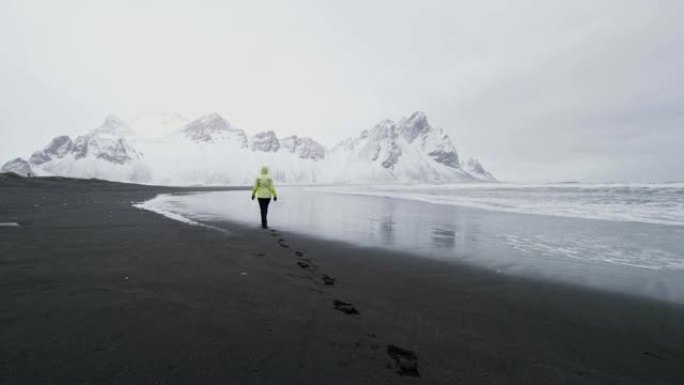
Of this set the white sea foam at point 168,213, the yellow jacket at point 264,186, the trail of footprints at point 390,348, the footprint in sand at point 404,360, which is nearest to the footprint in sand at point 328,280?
the trail of footprints at point 390,348

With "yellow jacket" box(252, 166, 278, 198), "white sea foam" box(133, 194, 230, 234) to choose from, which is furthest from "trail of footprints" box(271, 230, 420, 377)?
"yellow jacket" box(252, 166, 278, 198)

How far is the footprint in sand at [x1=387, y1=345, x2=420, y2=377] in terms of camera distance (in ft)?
9.70

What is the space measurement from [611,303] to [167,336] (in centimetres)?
574

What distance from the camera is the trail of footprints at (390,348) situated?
300 centimetres

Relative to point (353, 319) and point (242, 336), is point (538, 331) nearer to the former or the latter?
point (353, 319)

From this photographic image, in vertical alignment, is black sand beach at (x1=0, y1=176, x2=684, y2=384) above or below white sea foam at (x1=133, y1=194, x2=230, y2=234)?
below

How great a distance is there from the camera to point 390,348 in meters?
3.36

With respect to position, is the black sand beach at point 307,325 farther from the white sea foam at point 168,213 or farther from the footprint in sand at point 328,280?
the white sea foam at point 168,213

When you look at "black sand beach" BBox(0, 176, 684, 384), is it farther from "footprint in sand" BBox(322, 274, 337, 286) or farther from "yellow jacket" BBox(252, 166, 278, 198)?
"yellow jacket" BBox(252, 166, 278, 198)

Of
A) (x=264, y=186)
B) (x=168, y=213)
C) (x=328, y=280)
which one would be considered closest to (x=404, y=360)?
(x=328, y=280)

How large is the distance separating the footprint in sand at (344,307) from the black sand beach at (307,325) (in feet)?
0.12

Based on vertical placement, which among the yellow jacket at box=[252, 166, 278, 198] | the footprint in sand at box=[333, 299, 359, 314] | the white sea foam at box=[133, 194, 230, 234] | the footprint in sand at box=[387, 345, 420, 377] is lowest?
the footprint in sand at box=[387, 345, 420, 377]

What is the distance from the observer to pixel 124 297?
14.1 feet

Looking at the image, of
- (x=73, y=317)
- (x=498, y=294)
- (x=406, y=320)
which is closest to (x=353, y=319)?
(x=406, y=320)
